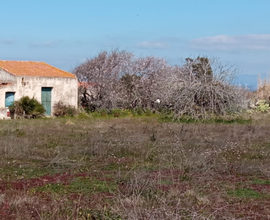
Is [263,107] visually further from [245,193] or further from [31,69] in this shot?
[245,193]

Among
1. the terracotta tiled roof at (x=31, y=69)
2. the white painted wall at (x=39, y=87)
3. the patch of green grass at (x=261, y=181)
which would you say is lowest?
the patch of green grass at (x=261, y=181)

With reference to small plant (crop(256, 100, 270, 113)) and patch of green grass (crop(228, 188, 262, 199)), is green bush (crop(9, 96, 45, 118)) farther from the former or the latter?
patch of green grass (crop(228, 188, 262, 199))

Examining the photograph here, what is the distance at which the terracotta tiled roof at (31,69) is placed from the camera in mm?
30500

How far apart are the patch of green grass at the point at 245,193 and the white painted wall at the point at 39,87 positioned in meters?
21.9

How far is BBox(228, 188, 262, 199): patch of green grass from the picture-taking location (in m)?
8.77

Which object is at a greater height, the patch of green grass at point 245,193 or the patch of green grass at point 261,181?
the patch of green grass at point 261,181

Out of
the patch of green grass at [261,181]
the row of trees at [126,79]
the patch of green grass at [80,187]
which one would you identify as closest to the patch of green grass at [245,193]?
the patch of green grass at [261,181]

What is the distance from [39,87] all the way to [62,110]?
78.5 inches

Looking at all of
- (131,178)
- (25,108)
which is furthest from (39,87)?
(131,178)

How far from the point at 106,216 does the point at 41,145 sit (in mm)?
9228

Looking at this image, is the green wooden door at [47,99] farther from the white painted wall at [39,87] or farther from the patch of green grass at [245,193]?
the patch of green grass at [245,193]

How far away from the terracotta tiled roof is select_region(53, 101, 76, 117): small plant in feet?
6.52

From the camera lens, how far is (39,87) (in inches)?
1206

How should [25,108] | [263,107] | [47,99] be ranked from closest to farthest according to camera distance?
[25,108], [47,99], [263,107]
